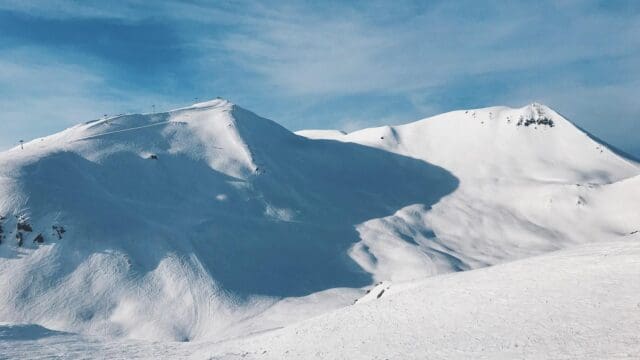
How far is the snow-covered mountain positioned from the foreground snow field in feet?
60.9

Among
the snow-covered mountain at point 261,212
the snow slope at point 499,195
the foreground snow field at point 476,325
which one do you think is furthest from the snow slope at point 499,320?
the snow slope at point 499,195

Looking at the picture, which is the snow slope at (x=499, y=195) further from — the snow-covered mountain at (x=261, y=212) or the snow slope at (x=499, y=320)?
the snow slope at (x=499, y=320)

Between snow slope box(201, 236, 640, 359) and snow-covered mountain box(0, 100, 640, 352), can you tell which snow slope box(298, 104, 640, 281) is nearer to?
snow-covered mountain box(0, 100, 640, 352)

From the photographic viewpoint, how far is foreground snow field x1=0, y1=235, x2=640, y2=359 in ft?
84.6

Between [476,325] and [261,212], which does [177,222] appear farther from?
[476,325]

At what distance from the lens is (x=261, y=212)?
270 ft

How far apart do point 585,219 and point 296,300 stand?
184 ft

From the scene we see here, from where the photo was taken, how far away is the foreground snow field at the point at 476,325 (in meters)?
25.8

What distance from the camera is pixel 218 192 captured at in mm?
84188

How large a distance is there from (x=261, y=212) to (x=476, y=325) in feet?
182

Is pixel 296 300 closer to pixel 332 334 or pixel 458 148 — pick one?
pixel 332 334

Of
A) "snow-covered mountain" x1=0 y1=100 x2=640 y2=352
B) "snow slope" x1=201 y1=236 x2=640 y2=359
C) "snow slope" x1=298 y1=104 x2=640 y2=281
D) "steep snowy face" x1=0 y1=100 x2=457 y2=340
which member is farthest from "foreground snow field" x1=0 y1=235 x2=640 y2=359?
"snow slope" x1=298 y1=104 x2=640 y2=281

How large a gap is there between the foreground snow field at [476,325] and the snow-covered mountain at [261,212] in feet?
60.9

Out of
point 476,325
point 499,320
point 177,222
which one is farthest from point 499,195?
point 476,325
